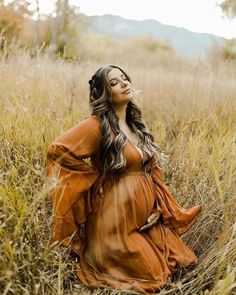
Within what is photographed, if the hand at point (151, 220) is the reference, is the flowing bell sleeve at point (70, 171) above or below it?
above

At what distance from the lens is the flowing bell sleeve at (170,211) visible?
94.6 inches

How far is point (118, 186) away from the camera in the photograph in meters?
2.26

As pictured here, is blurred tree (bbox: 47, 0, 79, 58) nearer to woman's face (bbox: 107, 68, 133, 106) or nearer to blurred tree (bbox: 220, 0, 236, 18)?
blurred tree (bbox: 220, 0, 236, 18)

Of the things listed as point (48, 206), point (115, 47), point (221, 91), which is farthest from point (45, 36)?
point (48, 206)

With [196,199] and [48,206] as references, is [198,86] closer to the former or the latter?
[196,199]

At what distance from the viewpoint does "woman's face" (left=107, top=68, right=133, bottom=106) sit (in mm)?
2244

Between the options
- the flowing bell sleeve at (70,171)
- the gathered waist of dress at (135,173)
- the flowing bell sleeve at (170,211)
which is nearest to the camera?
the flowing bell sleeve at (70,171)

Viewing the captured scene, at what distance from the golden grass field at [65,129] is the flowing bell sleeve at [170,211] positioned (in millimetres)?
165

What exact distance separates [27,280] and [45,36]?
1326 centimetres

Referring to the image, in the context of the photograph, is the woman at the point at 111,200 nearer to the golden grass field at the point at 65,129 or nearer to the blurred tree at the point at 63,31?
the golden grass field at the point at 65,129

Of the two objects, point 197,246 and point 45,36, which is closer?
point 197,246

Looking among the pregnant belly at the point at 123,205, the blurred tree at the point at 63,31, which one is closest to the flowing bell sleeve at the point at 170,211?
the pregnant belly at the point at 123,205

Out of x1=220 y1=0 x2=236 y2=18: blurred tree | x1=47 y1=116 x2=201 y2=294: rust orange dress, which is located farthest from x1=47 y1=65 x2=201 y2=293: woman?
x1=220 y1=0 x2=236 y2=18: blurred tree

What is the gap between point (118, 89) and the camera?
225 cm
